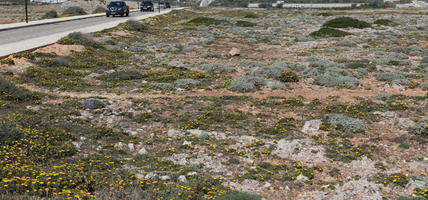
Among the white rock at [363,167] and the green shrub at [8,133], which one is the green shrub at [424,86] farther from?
the green shrub at [8,133]

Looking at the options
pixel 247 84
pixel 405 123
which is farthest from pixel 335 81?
pixel 405 123

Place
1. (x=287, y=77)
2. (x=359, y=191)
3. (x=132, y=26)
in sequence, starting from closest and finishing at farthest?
(x=359, y=191)
(x=287, y=77)
(x=132, y=26)

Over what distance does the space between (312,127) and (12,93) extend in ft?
36.2

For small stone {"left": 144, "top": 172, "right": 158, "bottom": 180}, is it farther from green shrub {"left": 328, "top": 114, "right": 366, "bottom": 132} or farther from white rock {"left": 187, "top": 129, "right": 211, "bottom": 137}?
green shrub {"left": 328, "top": 114, "right": 366, "bottom": 132}

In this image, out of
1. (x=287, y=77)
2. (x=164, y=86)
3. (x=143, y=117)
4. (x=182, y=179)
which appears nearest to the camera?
(x=182, y=179)

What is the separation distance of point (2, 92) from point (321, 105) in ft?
40.6

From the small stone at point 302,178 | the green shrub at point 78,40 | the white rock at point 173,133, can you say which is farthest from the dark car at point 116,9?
the small stone at point 302,178

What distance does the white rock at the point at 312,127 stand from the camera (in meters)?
11.2

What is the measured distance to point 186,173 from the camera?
8336mm

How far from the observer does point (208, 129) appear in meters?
11.3

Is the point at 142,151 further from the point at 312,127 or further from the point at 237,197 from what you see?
the point at 312,127

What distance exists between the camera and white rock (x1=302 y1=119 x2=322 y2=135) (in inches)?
443

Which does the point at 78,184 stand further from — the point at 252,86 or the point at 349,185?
the point at 252,86

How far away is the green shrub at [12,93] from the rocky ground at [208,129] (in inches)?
1.3
